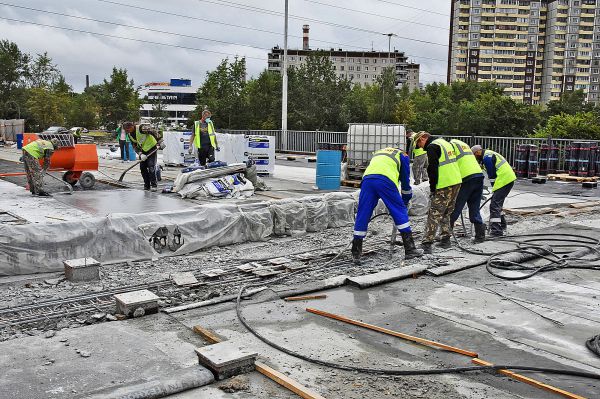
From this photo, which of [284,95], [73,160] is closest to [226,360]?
[73,160]

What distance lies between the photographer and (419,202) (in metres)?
10.9

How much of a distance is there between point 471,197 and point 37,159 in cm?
870

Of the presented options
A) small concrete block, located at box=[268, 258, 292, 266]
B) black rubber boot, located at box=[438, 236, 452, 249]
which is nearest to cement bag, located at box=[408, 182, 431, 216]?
black rubber boot, located at box=[438, 236, 452, 249]

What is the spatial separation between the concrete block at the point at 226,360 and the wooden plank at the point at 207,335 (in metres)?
0.39

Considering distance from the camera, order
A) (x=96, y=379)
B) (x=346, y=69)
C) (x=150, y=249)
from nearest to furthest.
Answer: (x=96, y=379), (x=150, y=249), (x=346, y=69)

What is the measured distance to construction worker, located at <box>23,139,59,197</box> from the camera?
11.2 meters

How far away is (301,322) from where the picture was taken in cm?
504

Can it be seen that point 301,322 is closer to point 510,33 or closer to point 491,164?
point 491,164

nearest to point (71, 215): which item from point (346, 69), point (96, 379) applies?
point (96, 379)

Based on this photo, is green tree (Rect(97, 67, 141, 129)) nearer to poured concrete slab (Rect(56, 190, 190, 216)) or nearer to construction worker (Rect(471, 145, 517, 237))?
poured concrete slab (Rect(56, 190, 190, 216))

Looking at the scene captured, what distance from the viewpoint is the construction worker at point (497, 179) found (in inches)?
344

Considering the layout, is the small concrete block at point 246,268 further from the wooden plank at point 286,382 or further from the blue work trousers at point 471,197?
the blue work trousers at point 471,197

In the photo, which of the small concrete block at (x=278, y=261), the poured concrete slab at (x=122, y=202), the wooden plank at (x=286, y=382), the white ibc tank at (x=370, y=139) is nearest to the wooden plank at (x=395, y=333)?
the wooden plank at (x=286, y=382)

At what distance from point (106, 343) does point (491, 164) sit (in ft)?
21.6
